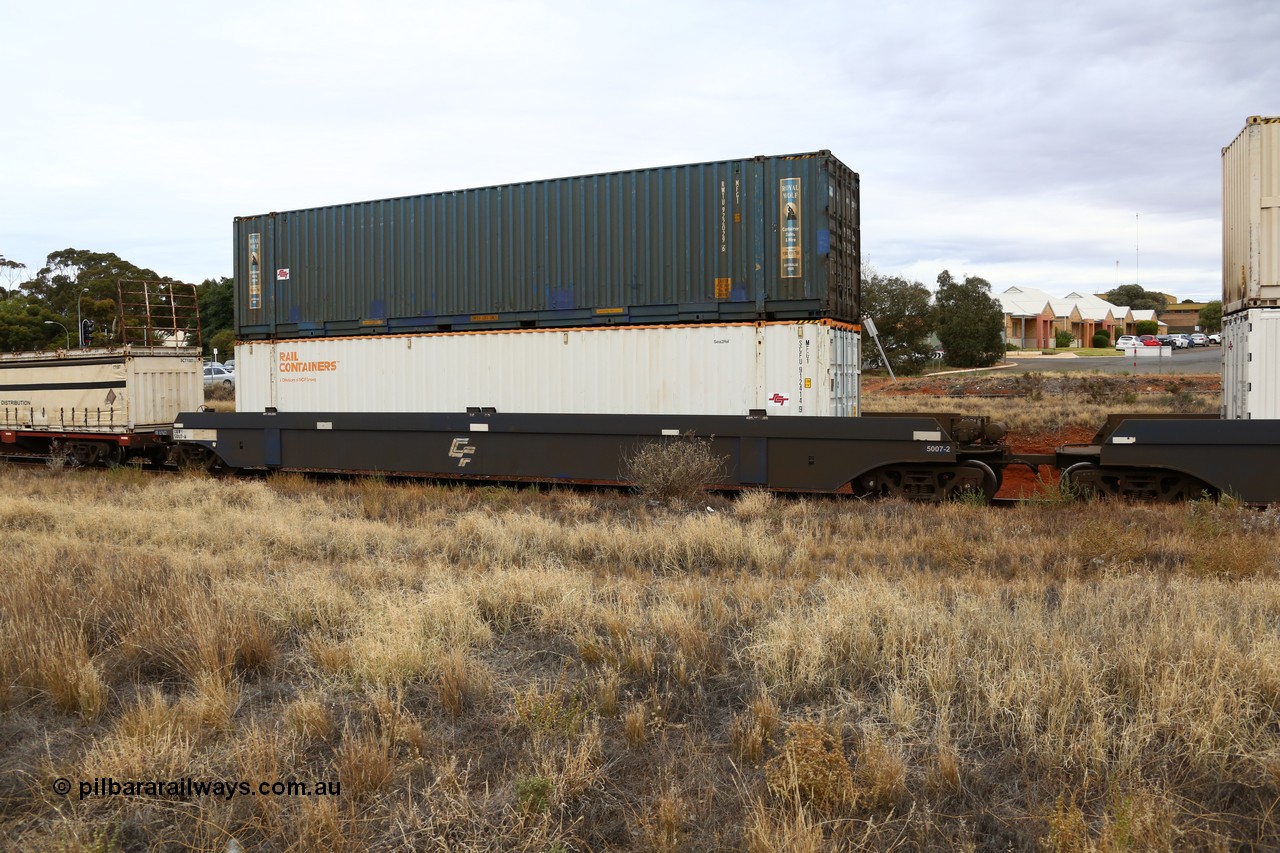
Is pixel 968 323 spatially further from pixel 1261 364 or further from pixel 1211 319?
pixel 1211 319

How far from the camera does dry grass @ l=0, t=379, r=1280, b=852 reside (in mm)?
3668

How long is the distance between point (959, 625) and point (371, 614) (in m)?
3.74

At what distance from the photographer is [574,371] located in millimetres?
13594

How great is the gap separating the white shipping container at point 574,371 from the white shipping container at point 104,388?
2.07 meters

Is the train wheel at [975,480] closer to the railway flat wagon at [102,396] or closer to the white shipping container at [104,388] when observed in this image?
the railway flat wagon at [102,396]

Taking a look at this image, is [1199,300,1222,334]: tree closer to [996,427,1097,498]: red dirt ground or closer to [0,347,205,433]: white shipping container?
[996,427,1097,498]: red dirt ground

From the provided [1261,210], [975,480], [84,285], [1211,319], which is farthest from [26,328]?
[1211,319]

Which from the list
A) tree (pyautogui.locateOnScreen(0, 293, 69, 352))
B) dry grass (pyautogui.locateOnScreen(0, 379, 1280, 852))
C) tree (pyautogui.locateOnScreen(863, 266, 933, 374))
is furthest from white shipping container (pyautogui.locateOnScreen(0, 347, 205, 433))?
tree (pyautogui.locateOnScreen(0, 293, 69, 352))

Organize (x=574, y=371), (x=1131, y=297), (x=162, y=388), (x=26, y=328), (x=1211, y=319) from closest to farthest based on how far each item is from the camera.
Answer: (x=574, y=371) < (x=162, y=388) < (x=26, y=328) < (x=1211, y=319) < (x=1131, y=297)

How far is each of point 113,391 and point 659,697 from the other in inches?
611

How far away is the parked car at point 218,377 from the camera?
3784 cm

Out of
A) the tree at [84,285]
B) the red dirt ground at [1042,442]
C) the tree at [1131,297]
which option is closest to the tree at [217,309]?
the tree at [84,285]

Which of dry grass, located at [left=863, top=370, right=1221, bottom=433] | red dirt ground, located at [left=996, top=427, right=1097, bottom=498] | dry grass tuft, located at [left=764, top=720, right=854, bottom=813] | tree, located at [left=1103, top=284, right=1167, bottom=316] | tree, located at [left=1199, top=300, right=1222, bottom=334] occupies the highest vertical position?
tree, located at [left=1103, top=284, right=1167, bottom=316]

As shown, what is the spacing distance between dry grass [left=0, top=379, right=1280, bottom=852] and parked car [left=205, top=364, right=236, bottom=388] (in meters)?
31.7
